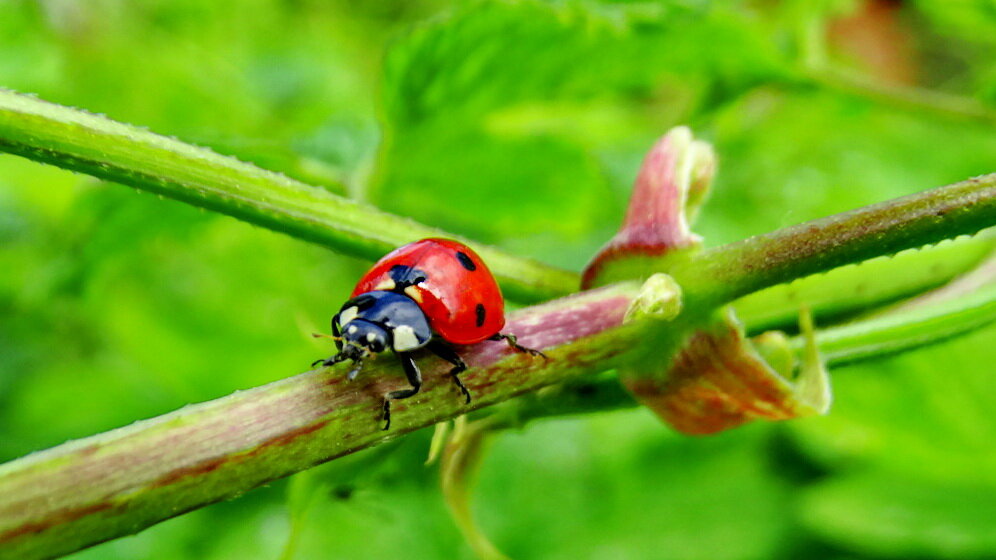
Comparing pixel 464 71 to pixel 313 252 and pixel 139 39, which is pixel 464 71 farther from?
pixel 139 39

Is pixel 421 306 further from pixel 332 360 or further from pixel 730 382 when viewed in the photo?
pixel 730 382

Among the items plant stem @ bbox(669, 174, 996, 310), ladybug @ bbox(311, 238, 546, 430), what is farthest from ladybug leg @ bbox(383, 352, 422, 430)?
plant stem @ bbox(669, 174, 996, 310)

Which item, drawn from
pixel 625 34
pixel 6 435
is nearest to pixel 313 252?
pixel 6 435

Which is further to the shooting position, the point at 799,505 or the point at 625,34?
the point at 799,505

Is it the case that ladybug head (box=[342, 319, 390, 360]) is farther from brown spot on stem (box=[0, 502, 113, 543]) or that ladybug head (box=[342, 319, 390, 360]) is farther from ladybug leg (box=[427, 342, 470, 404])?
brown spot on stem (box=[0, 502, 113, 543])

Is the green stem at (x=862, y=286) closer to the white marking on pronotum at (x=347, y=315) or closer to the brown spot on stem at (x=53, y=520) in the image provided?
the white marking on pronotum at (x=347, y=315)
